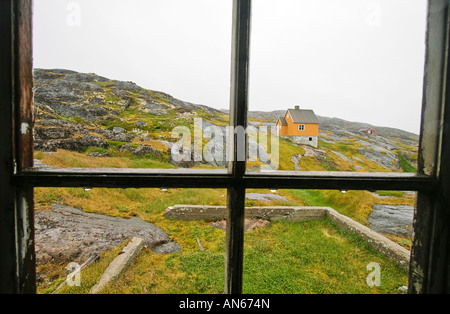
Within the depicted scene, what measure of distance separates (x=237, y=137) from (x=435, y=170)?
94 cm

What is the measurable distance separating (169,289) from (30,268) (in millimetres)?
2610

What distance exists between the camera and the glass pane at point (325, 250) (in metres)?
4.05

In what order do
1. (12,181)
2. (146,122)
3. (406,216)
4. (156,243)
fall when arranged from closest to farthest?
1. (12,181)
2. (156,243)
3. (406,216)
4. (146,122)

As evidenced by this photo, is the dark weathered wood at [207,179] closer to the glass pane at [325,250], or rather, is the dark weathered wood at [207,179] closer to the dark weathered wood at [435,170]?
the dark weathered wood at [435,170]

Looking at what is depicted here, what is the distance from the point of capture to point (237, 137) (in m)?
0.88

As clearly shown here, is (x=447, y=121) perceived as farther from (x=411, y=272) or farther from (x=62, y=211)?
(x=62, y=211)

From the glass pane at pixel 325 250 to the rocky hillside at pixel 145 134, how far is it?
1.97m

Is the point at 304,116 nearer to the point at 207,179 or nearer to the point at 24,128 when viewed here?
the point at 207,179

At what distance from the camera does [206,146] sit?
10.9m

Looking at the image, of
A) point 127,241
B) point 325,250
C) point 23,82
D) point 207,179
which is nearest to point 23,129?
point 23,82

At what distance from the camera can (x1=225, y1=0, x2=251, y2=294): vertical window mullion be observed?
87cm

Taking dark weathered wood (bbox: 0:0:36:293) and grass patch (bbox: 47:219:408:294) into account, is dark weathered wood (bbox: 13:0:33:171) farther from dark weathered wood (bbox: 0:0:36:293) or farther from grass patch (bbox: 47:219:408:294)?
grass patch (bbox: 47:219:408:294)

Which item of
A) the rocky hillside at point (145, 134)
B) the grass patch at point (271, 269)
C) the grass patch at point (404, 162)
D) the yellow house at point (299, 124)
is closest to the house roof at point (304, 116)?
the yellow house at point (299, 124)
